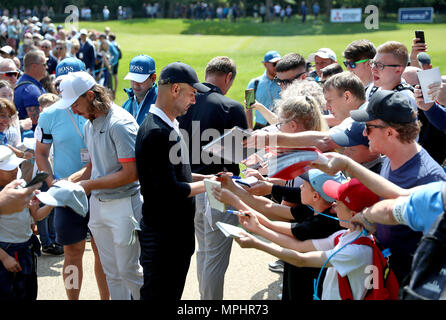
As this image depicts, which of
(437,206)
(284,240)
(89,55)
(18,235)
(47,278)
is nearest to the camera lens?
(437,206)

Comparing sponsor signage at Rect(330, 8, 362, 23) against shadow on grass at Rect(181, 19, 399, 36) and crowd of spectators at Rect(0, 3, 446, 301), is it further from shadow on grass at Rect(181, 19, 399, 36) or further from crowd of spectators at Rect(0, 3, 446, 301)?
crowd of spectators at Rect(0, 3, 446, 301)

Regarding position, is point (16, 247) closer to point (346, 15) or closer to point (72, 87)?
point (72, 87)

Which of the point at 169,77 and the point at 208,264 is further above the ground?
the point at 169,77

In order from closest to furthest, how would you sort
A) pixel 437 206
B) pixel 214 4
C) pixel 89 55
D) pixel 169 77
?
pixel 437 206, pixel 169 77, pixel 89 55, pixel 214 4

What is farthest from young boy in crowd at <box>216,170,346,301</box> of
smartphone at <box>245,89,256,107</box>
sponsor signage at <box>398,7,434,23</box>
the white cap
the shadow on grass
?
sponsor signage at <box>398,7,434,23</box>

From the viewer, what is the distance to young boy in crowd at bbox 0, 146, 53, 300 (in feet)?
12.2

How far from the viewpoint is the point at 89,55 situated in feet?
51.2

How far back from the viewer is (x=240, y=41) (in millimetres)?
29875

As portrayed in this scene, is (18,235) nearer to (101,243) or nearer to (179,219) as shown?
(101,243)

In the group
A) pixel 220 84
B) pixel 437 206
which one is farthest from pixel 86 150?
pixel 437 206

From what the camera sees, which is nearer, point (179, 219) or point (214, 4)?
point (179, 219)

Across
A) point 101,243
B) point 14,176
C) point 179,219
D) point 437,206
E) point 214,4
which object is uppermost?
point 214,4

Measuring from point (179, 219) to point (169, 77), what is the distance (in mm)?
1053

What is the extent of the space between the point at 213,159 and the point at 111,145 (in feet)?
3.24
